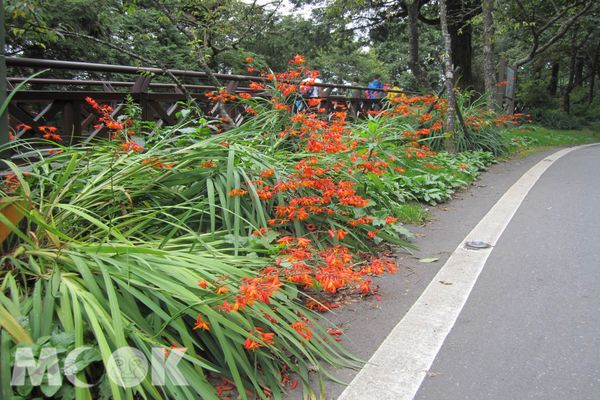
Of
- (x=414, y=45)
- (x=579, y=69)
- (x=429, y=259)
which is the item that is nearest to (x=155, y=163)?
(x=429, y=259)

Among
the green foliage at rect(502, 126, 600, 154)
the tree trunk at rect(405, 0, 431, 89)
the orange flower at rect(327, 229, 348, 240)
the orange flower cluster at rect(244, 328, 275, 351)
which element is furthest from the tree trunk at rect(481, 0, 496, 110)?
the orange flower cluster at rect(244, 328, 275, 351)

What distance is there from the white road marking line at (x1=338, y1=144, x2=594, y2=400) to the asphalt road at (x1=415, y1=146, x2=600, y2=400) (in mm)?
57

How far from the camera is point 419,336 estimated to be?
2.79 meters

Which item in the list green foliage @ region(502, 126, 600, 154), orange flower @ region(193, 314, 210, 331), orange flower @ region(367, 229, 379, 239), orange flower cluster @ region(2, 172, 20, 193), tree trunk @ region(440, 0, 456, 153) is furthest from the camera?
green foliage @ region(502, 126, 600, 154)

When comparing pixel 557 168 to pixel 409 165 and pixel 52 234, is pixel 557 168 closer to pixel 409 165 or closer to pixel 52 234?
pixel 409 165

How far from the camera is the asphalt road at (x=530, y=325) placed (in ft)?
7.57

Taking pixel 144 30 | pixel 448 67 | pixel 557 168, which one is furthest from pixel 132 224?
pixel 144 30

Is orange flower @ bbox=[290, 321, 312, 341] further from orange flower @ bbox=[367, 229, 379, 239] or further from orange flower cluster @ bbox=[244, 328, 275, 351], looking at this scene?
orange flower @ bbox=[367, 229, 379, 239]

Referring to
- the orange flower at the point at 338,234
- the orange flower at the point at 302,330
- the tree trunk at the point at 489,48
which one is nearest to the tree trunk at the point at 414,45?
the tree trunk at the point at 489,48

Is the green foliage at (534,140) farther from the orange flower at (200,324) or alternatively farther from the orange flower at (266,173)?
the orange flower at (200,324)

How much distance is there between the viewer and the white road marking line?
2.29 meters

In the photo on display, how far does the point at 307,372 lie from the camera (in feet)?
7.79

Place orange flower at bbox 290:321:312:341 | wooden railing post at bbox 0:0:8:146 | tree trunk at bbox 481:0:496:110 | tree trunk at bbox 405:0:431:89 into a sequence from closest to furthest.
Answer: orange flower at bbox 290:321:312:341
wooden railing post at bbox 0:0:8:146
tree trunk at bbox 405:0:431:89
tree trunk at bbox 481:0:496:110

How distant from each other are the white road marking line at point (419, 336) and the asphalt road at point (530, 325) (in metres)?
0.06
